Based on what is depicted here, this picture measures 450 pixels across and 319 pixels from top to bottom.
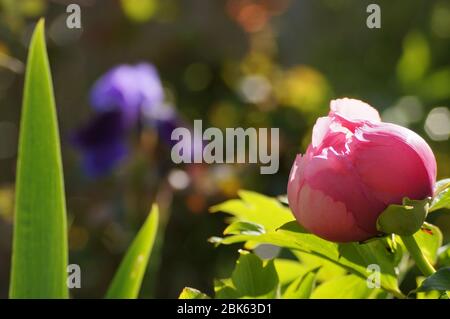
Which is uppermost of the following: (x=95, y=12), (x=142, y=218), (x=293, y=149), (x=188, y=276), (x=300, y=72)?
(x=95, y=12)

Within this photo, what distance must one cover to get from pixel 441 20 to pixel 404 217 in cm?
224

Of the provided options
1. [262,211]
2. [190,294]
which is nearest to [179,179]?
[262,211]

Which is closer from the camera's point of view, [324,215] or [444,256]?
[324,215]

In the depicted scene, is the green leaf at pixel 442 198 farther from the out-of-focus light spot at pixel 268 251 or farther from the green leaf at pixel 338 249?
the out-of-focus light spot at pixel 268 251

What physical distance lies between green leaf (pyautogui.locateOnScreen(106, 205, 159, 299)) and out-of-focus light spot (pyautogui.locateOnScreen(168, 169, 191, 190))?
1.02 m

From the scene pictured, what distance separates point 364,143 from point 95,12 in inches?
73.8

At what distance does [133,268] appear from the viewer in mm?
836

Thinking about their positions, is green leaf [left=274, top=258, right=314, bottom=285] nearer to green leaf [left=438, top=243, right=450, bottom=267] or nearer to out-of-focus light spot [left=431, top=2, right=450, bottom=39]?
green leaf [left=438, top=243, right=450, bottom=267]

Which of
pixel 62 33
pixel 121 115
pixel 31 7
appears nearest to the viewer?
pixel 121 115

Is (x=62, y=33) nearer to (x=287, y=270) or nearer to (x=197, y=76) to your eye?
(x=197, y=76)

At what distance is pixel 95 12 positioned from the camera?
235cm

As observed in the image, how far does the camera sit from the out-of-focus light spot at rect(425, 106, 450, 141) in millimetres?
2152
